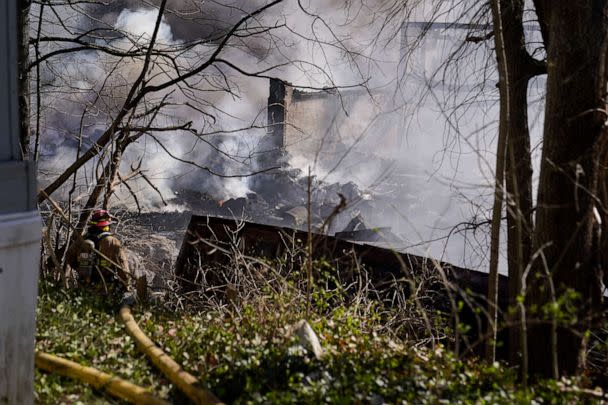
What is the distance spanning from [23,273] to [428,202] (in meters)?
21.9

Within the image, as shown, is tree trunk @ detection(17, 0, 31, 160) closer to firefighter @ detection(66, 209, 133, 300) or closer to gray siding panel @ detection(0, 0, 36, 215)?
firefighter @ detection(66, 209, 133, 300)

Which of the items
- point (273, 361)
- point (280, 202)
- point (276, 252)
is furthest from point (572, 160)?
point (280, 202)

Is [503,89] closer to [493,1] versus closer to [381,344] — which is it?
[493,1]

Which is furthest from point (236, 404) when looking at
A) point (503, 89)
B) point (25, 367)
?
point (503, 89)

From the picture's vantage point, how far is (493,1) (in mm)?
6293

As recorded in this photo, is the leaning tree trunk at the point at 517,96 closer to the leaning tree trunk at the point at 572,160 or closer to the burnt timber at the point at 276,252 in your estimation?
the burnt timber at the point at 276,252

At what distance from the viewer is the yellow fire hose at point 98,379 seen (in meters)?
4.52

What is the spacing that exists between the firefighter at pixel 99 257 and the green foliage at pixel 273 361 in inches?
83.7

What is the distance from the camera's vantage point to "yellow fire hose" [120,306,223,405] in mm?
4381

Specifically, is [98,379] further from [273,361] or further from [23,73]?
[23,73]

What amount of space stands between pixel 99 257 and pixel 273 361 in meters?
5.06

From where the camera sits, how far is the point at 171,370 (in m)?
4.89

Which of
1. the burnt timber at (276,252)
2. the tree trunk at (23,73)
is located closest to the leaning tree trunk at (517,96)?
the burnt timber at (276,252)

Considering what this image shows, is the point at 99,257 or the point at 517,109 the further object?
the point at 99,257
